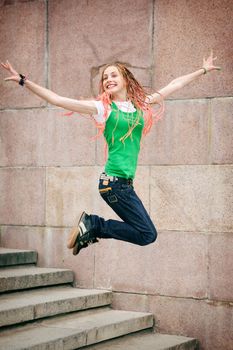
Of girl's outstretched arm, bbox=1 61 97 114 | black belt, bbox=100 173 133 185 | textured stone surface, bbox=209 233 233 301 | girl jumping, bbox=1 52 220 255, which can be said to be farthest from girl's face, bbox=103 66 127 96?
textured stone surface, bbox=209 233 233 301

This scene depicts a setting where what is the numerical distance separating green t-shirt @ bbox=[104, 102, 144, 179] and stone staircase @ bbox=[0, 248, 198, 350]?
180cm

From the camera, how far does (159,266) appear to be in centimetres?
857

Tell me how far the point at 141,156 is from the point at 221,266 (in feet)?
5.15

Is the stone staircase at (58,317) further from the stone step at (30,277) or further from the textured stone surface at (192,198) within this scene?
the textured stone surface at (192,198)

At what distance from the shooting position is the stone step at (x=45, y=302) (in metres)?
7.28

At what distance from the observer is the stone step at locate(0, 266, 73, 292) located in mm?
7934

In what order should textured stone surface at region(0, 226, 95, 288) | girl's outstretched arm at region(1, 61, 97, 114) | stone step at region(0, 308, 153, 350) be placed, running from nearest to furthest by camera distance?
girl's outstretched arm at region(1, 61, 97, 114), stone step at region(0, 308, 153, 350), textured stone surface at region(0, 226, 95, 288)

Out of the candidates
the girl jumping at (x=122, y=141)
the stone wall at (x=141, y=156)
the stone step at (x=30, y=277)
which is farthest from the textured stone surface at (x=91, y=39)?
the girl jumping at (x=122, y=141)

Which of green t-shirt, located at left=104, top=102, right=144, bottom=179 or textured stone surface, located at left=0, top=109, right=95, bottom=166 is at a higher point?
textured stone surface, located at left=0, top=109, right=95, bottom=166

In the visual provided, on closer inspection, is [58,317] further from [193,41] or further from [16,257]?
[193,41]

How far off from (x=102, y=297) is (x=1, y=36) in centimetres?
359

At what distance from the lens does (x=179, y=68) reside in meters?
8.52

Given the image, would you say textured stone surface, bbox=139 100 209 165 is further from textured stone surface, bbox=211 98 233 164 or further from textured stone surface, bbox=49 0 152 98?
textured stone surface, bbox=49 0 152 98

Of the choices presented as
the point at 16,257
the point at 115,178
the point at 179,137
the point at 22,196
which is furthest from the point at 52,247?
the point at 115,178
